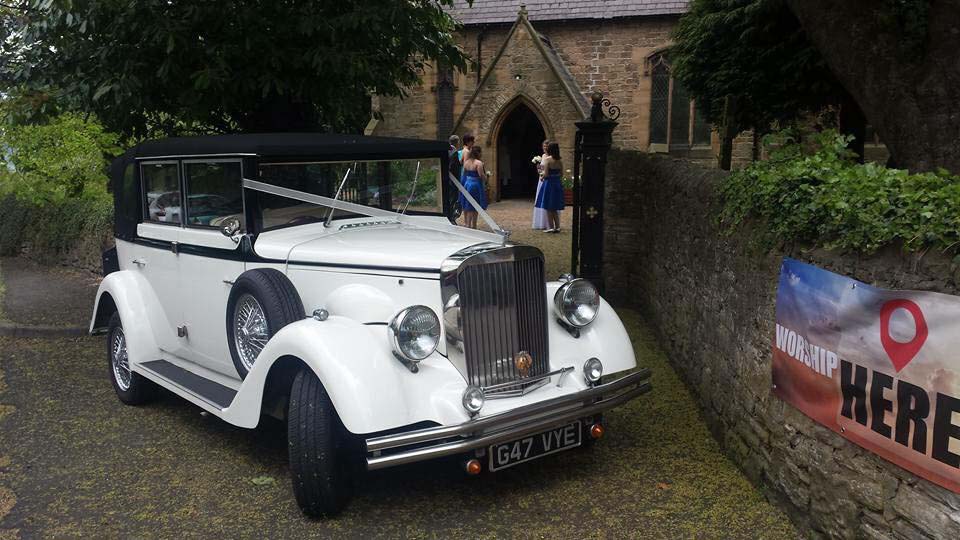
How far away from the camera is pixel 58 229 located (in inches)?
513

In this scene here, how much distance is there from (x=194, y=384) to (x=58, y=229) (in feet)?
31.2

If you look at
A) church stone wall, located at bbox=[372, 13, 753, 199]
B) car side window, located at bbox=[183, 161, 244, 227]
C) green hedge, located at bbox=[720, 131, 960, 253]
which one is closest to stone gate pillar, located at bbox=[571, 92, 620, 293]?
green hedge, located at bbox=[720, 131, 960, 253]

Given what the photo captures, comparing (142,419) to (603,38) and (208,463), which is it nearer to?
(208,463)

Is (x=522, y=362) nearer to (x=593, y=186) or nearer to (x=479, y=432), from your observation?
(x=479, y=432)

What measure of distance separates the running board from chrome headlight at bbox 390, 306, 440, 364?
1.46m

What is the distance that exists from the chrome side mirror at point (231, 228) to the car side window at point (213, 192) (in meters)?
0.06

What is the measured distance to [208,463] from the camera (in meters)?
5.04

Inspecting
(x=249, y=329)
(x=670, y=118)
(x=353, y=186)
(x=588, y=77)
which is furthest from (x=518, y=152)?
(x=249, y=329)

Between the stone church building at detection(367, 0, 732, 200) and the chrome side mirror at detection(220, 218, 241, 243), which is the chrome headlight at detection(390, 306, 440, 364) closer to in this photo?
the chrome side mirror at detection(220, 218, 241, 243)

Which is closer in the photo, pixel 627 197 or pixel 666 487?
pixel 666 487

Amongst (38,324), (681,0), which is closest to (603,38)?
(681,0)

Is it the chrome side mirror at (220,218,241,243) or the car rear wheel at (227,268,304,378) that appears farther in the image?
the chrome side mirror at (220,218,241,243)

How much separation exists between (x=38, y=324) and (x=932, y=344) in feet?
30.5

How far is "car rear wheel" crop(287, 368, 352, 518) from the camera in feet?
13.2
